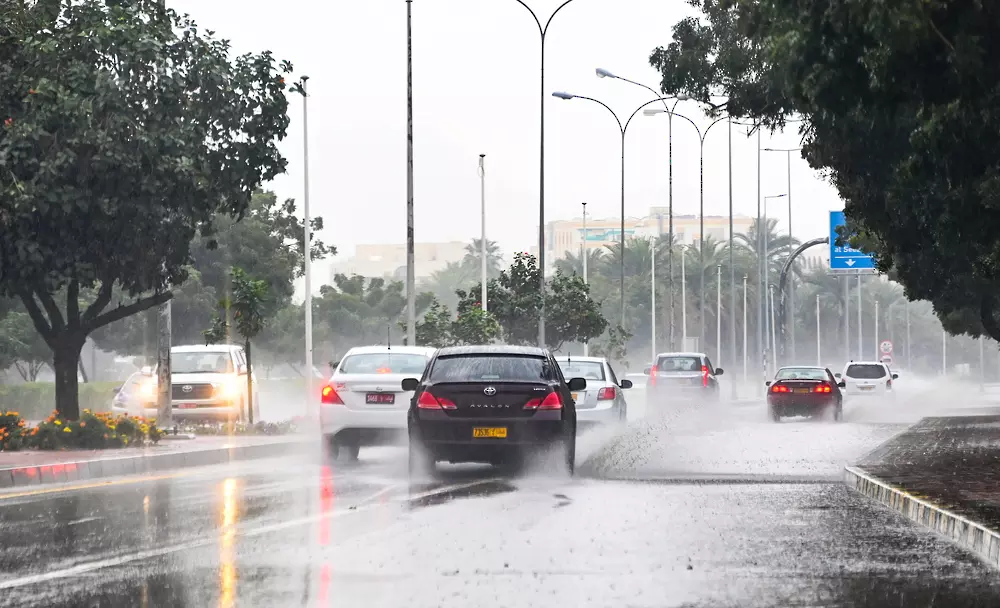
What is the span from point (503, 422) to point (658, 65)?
11974mm

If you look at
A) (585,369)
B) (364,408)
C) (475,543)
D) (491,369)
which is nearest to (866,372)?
(585,369)

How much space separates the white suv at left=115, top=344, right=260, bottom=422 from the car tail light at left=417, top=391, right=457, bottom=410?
15.3m

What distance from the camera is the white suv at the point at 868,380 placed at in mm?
53844

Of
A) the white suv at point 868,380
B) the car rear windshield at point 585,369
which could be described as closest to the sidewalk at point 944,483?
the car rear windshield at point 585,369

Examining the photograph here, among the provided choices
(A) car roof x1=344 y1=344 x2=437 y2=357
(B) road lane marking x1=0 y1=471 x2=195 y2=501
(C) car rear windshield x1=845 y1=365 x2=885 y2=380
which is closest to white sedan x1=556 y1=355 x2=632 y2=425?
(A) car roof x1=344 y1=344 x2=437 y2=357

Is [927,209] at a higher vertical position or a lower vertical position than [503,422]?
higher

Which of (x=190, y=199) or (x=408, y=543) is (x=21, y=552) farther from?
(x=190, y=199)

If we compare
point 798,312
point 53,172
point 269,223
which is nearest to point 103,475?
point 53,172

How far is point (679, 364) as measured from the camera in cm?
4416

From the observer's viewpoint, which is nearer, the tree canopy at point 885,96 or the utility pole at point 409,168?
the tree canopy at point 885,96

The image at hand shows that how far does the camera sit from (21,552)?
11.2 meters

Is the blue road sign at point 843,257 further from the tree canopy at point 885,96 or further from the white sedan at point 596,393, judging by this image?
the white sedan at point 596,393

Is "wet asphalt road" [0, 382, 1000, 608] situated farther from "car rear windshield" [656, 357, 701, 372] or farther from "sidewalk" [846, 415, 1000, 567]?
"car rear windshield" [656, 357, 701, 372]

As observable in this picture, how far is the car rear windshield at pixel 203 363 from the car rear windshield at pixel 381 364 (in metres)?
12.0
